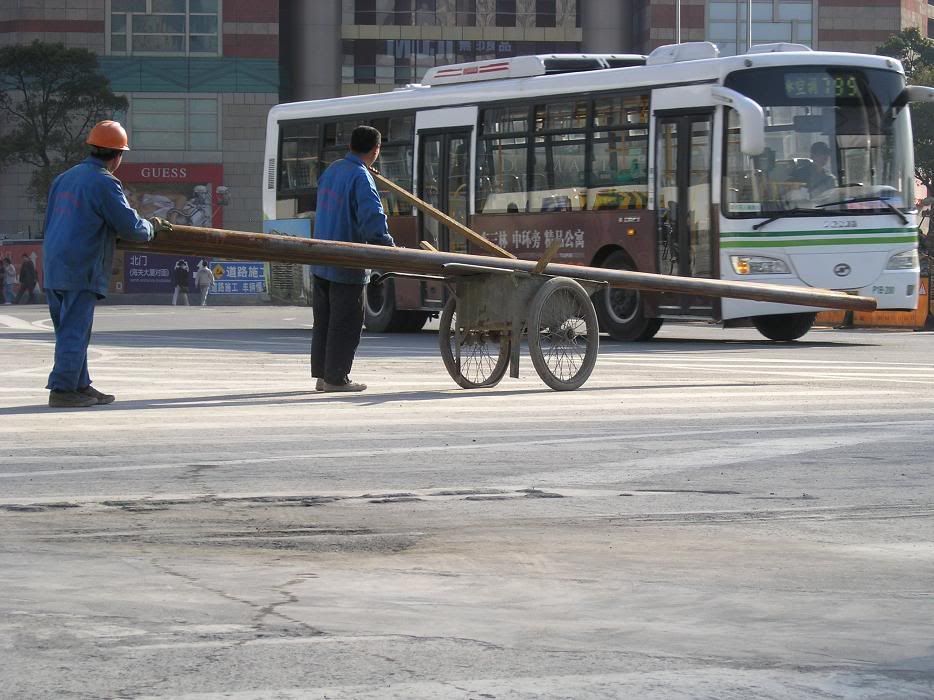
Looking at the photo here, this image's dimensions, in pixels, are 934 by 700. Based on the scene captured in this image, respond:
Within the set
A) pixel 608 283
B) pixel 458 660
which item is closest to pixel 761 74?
pixel 608 283

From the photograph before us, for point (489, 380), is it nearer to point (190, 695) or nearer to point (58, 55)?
point (190, 695)

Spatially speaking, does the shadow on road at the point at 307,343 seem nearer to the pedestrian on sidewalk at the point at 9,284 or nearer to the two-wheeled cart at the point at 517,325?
the two-wheeled cart at the point at 517,325

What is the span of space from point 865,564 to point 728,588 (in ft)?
2.22

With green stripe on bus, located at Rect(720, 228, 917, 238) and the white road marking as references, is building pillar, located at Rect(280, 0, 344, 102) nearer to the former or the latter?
green stripe on bus, located at Rect(720, 228, 917, 238)

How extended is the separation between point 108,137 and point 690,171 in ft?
40.4

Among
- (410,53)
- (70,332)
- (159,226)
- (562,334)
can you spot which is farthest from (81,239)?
(410,53)

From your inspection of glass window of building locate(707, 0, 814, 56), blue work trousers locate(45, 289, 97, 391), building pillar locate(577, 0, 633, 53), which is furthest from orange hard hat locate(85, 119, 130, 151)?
building pillar locate(577, 0, 633, 53)

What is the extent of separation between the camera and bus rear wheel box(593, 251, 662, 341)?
2212 centimetres

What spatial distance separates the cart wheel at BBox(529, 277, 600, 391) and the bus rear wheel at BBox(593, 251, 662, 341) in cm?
967

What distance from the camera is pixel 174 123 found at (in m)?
74.0

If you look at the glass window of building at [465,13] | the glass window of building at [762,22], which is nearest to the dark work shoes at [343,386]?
the glass window of building at [762,22]

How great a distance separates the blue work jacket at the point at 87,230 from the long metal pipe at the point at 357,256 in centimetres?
15

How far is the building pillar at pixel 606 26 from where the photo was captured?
79.1 metres

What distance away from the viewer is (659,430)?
30.8 ft
